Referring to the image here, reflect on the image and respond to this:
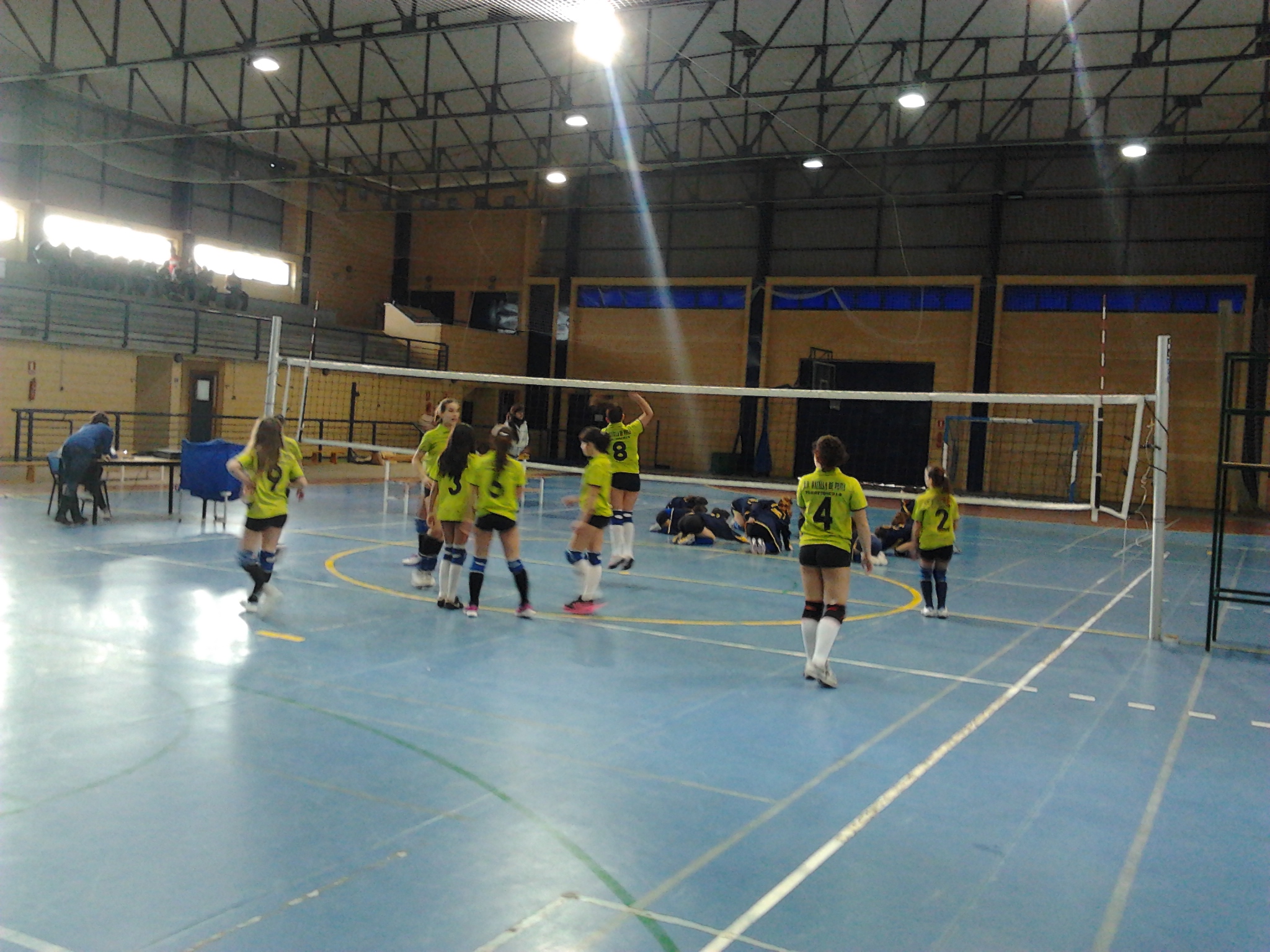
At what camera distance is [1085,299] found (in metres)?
27.7

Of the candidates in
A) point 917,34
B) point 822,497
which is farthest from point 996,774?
point 917,34

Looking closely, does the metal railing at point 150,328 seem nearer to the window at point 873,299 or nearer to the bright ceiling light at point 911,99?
the window at point 873,299

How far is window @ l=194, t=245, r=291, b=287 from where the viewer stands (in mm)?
29875

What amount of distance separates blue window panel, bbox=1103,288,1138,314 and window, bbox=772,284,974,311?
3.47 metres

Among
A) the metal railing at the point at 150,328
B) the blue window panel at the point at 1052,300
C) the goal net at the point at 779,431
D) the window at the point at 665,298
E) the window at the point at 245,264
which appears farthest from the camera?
the window at the point at 665,298

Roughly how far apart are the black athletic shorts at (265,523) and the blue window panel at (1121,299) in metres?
24.9

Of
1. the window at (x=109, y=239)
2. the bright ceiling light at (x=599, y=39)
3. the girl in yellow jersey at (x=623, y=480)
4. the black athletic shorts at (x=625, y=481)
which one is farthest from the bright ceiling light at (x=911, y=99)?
the window at (x=109, y=239)

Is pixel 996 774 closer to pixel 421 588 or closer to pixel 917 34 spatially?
pixel 421 588

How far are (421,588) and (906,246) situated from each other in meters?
23.0

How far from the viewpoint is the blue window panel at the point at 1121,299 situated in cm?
2719

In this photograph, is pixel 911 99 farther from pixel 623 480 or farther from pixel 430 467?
pixel 430 467

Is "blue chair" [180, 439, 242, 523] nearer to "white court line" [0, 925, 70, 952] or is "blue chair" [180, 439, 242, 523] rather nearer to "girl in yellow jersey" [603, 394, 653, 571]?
"girl in yellow jersey" [603, 394, 653, 571]

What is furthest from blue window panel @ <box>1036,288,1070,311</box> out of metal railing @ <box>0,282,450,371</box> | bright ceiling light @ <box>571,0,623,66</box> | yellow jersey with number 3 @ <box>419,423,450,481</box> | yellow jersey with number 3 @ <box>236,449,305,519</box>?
yellow jersey with number 3 @ <box>236,449,305,519</box>

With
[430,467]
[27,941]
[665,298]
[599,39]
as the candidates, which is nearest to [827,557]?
[430,467]
